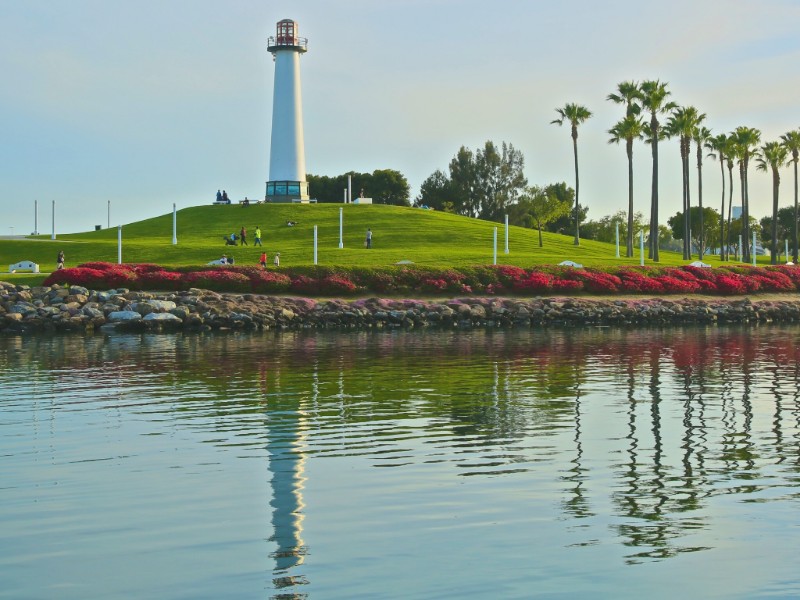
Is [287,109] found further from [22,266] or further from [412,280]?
[412,280]

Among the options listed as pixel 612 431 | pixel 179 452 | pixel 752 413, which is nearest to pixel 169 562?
pixel 179 452

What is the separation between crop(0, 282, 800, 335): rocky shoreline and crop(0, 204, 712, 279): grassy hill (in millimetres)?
10487

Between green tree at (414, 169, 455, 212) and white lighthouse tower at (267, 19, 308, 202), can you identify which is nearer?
white lighthouse tower at (267, 19, 308, 202)

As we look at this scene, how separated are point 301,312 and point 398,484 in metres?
39.5

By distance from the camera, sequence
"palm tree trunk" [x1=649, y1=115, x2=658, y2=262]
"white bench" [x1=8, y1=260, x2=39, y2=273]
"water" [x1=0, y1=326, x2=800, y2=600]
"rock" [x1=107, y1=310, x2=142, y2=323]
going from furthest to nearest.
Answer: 1. "palm tree trunk" [x1=649, y1=115, x2=658, y2=262]
2. "white bench" [x1=8, y1=260, x2=39, y2=273]
3. "rock" [x1=107, y1=310, x2=142, y2=323]
4. "water" [x1=0, y1=326, x2=800, y2=600]

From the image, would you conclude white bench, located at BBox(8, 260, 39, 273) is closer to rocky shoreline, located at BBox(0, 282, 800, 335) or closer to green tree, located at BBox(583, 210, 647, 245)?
rocky shoreline, located at BBox(0, 282, 800, 335)

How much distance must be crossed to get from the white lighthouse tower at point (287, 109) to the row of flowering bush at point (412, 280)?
150ft

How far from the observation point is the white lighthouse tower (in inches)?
4087

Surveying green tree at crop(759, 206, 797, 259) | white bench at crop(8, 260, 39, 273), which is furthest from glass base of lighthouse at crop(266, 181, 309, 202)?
green tree at crop(759, 206, 797, 259)

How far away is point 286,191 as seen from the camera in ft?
355

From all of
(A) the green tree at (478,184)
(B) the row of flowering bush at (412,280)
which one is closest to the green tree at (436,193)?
(A) the green tree at (478,184)

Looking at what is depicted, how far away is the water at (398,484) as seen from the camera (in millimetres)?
10609

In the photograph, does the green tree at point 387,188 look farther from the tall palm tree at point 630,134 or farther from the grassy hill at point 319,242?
the tall palm tree at point 630,134

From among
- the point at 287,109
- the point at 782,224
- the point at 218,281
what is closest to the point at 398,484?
the point at 218,281
